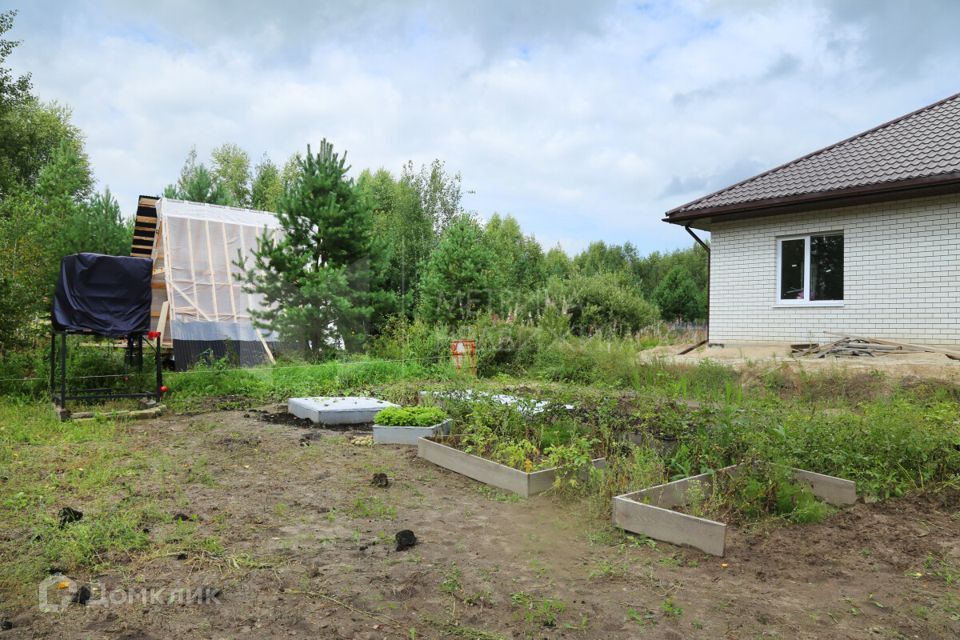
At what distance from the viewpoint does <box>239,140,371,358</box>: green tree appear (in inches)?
458

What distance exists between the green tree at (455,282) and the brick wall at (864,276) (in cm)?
574

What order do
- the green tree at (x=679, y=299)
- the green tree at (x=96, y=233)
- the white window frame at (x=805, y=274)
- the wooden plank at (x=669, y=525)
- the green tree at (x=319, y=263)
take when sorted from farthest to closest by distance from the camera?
1. the green tree at (x=679, y=299)
2. the green tree at (x=96, y=233)
3. the green tree at (x=319, y=263)
4. the white window frame at (x=805, y=274)
5. the wooden plank at (x=669, y=525)

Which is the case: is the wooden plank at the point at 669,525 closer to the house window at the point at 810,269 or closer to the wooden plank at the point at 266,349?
the house window at the point at 810,269

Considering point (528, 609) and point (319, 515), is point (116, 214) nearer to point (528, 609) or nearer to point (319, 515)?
point (319, 515)

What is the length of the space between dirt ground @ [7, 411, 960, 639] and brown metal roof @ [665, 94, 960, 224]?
25.1ft

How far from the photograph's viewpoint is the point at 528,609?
261 centimetres

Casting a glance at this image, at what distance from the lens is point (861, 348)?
9664 mm

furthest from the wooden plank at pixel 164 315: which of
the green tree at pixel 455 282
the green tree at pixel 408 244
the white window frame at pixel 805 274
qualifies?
the white window frame at pixel 805 274

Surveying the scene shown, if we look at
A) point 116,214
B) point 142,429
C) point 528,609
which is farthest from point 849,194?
point 116,214

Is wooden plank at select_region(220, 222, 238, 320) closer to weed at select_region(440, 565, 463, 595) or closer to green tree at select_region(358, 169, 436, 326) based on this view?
green tree at select_region(358, 169, 436, 326)

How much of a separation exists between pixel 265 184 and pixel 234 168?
3074mm

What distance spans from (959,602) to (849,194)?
30.0 feet

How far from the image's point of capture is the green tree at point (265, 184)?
3859 centimetres

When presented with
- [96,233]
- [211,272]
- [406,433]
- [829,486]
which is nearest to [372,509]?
[406,433]
